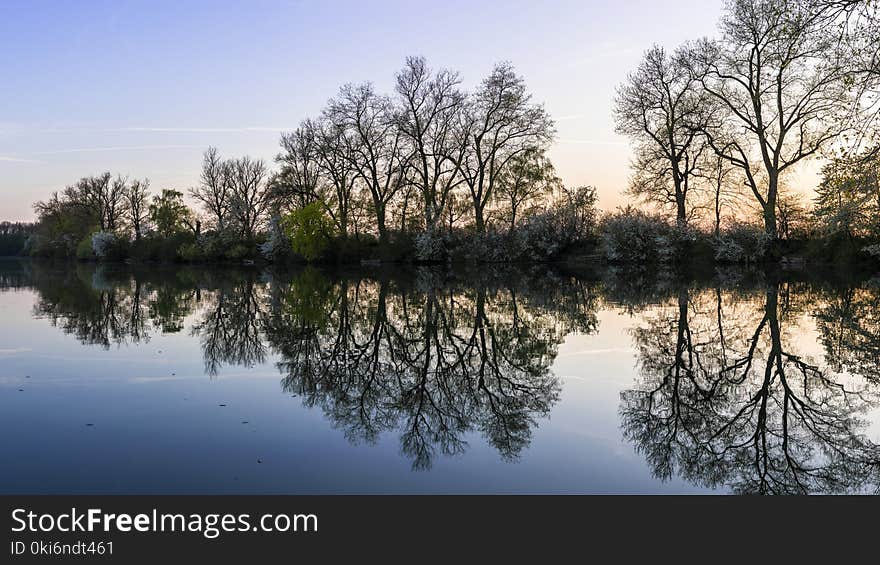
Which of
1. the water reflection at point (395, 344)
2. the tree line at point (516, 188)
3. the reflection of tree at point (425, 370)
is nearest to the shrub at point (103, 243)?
the tree line at point (516, 188)

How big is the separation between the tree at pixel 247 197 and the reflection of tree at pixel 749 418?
51463 mm

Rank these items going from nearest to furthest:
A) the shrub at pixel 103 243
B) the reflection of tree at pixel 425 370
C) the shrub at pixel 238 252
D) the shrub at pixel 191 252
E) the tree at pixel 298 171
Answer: the reflection of tree at pixel 425 370, the tree at pixel 298 171, the shrub at pixel 238 252, the shrub at pixel 191 252, the shrub at pixel 103 243

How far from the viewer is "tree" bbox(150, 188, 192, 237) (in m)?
61.4

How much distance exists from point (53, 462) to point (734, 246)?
111 feet

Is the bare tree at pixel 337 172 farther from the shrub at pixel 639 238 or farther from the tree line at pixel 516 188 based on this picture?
the shrub at pixel 639 238

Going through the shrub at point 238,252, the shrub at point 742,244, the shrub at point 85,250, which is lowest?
the shrub at point 742,244

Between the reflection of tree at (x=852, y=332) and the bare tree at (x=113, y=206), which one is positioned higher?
the bare tree at (x=113, y=206)

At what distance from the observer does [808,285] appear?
20562 millimetres

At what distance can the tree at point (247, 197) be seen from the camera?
186 ft

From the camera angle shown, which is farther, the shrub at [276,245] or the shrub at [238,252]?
the shrub at [238,252]

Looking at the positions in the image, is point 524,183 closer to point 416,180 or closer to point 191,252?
point 416,180

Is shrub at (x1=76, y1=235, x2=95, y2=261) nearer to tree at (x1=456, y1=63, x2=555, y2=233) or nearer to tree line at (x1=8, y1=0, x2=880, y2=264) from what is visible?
tree line at (x1=8, y1=0, x2=880, y2=264)

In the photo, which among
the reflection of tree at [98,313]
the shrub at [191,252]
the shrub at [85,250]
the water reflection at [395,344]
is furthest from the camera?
the shrub at [85,250]

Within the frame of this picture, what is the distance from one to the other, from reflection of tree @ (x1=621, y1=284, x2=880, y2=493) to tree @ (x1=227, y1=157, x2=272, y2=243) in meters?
51.5
